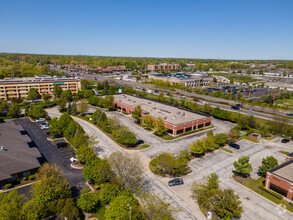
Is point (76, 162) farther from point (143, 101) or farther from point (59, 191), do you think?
point (143, 101)

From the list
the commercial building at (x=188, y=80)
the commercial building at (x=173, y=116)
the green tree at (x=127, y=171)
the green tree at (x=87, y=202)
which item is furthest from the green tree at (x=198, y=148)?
the commercial building at (x=188, y=80)

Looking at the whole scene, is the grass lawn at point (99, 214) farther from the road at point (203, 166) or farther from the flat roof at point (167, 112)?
the flat roof at point (167, 112)

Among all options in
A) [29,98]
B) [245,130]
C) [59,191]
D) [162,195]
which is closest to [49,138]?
[59,191]

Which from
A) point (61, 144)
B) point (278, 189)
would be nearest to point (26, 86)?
point (61, 144)

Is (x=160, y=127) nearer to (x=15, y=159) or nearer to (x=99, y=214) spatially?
(x=99, y=214)

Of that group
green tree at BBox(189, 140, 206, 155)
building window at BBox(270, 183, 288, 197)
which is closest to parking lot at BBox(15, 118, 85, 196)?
green tree at BBox(189, 140, 206, 155)
